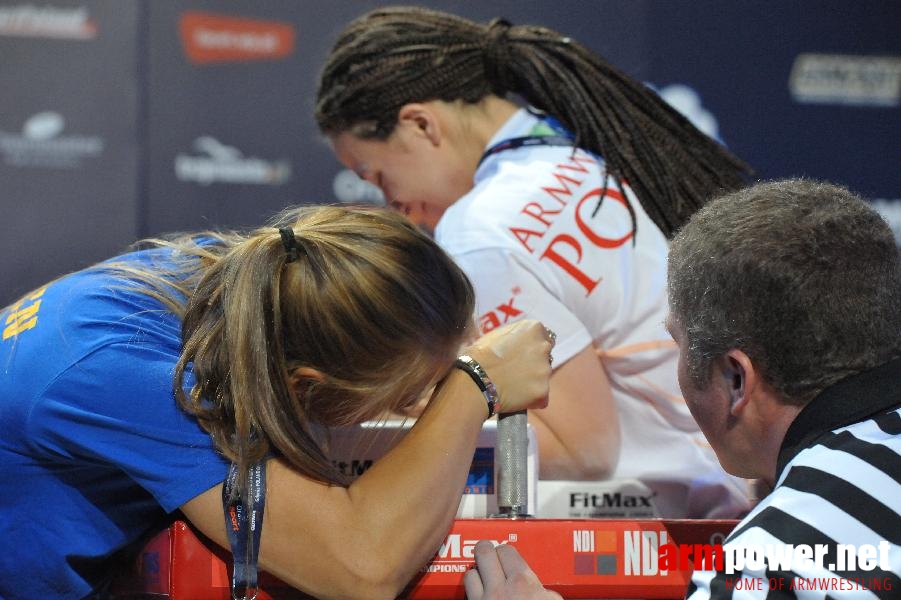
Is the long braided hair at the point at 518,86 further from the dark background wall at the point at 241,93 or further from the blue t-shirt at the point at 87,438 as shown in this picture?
the dark background wall at the point at 241,93

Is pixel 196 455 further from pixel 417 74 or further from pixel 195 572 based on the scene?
pixel 417 74

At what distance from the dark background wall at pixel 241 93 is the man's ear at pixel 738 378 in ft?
8.14

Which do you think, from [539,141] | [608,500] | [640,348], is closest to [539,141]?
[539,141]

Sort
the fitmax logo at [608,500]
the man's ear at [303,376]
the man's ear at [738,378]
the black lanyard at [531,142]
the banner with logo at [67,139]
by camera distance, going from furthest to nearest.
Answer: the banner with logo at [67,139]
the black lanyard at [531,142]
the fitmax logo at [608,500]
the man's ear at [303,376]
the man's ear at [738,378]

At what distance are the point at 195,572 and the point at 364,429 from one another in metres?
0.31

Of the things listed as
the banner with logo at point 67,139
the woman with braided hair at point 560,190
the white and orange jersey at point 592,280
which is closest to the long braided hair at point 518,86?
the woman with braided hair at point 560,190

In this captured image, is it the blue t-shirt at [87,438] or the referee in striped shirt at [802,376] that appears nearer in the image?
the referee in striped shirt at [802,376]

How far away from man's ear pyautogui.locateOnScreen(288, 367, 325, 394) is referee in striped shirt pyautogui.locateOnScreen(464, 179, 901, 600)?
0.32 m

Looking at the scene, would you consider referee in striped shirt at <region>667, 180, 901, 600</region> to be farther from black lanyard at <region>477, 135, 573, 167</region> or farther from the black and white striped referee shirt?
black lanyard at <region>477, 135, 573, 167</region>

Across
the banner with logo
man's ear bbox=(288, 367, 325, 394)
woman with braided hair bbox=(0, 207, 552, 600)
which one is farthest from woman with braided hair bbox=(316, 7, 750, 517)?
the banner with logo

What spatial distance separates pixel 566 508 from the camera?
1584mm

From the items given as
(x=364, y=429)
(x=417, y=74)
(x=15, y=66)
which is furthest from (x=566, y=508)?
(x=15, y=66)

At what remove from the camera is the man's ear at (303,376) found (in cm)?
125

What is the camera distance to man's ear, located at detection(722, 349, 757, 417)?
44.8 inches
